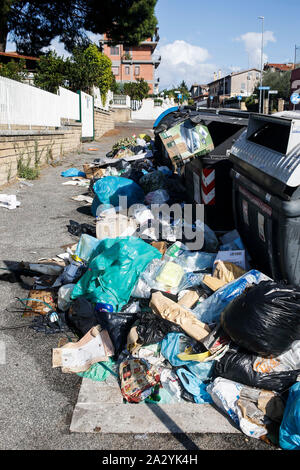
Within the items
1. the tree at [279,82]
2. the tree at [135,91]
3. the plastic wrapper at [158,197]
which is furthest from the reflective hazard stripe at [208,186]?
the tree at [135,91]

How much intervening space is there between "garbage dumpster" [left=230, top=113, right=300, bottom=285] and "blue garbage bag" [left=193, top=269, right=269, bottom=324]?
0.20 metres

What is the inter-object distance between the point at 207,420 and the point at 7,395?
1237 mm

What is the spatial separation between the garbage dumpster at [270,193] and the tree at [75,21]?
1415 centimetres

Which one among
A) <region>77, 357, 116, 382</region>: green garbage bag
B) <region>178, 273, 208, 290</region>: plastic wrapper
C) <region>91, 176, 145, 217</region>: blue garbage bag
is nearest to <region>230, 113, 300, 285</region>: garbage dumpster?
<region>178, 273, 208, 290</region>: plastic wrapper

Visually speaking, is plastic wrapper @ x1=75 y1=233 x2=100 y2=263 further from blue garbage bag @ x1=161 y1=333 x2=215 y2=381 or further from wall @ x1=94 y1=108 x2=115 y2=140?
wall @ x1=94 y1=108 x2=115 y2=140

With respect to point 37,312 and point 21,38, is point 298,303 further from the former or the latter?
point 21,38

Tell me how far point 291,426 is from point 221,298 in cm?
104

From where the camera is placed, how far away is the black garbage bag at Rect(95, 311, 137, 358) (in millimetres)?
2895

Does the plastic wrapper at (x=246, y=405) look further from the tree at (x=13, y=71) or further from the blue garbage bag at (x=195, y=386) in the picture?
the tree at (x=13, y=71)

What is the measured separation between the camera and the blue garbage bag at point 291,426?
201cm

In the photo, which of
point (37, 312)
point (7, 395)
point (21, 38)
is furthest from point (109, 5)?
point (7, 395)

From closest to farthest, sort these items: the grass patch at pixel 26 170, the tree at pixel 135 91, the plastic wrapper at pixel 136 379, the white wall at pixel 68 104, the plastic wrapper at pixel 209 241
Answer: the plastic wrapper at pixel 136 379
the plastic wrapper at pixel 209 241
the grass patch at pixel 26 170
the white wall at pixel 68 104
the tree at pixel 135 91

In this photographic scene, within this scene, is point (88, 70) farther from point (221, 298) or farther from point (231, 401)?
point (231, 401)

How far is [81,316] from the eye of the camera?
10.3ft
